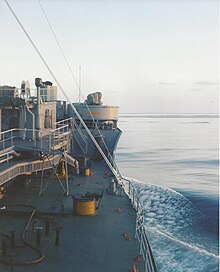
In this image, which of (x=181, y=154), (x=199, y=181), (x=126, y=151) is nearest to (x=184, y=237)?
(x=199, y=181)

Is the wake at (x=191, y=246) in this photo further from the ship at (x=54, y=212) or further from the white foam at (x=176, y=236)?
the ship at (x=54, y=212)

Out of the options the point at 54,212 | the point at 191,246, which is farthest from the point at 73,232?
the point at 191,246

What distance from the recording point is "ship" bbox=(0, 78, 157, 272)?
919cm

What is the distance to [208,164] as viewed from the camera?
46625 millimetres

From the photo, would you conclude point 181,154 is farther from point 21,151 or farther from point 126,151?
point 21,151

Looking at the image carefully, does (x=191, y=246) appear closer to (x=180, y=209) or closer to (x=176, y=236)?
(x=176, y=236)

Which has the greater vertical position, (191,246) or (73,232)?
(73,232)

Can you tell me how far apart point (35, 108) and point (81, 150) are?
8.94m

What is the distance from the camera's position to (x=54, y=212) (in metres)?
13.3

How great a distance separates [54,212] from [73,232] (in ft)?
7.15

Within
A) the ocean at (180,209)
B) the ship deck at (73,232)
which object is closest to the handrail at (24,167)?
the ship deck at (73,232)

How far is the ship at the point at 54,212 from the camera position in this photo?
362 inches

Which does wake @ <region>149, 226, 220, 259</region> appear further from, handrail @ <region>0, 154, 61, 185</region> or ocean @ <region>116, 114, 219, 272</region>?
handrail @ <region>0, 154, 61, 185</region>

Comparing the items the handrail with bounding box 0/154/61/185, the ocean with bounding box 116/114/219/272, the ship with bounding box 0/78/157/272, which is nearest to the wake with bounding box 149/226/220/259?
the ocean with bounding box 116/114/219/272
